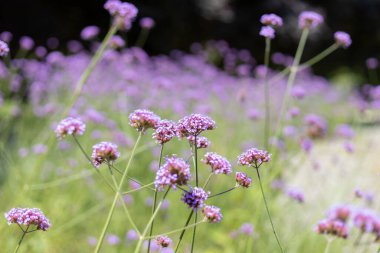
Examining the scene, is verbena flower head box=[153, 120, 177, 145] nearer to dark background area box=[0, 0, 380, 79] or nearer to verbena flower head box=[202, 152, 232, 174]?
verbena flower head box=[202, 152, 232, 174]

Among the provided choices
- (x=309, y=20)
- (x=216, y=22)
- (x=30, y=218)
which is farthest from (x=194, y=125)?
(x=216, y=22)

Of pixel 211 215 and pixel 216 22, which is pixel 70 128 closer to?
pixel 211 215

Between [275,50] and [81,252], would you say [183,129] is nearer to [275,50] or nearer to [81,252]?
[81,252]

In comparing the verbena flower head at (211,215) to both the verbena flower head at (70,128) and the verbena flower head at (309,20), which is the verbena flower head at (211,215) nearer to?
the verbena flower head at (70,128)

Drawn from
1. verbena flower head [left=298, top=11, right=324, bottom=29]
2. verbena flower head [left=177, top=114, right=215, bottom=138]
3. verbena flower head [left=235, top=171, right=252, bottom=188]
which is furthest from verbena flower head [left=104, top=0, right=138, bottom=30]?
verbena flower head [left=235, top=171, right=252, bottom=188]

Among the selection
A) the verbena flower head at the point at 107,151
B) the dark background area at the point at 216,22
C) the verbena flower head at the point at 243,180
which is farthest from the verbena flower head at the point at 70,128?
the dark background area at the point at 216,22

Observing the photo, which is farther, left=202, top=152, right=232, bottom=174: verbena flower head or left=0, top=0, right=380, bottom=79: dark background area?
left=0, top=0, right=380, bottom=79: dark background area

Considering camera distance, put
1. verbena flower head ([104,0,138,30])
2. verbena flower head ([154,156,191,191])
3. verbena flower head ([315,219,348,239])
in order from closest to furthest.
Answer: verbena flower head ([154,156,191,191]), verbena flower head ([315,219,348,239]), verbena flower head ([104,0,138,30])

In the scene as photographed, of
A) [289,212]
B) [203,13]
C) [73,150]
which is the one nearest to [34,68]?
[73,150]
